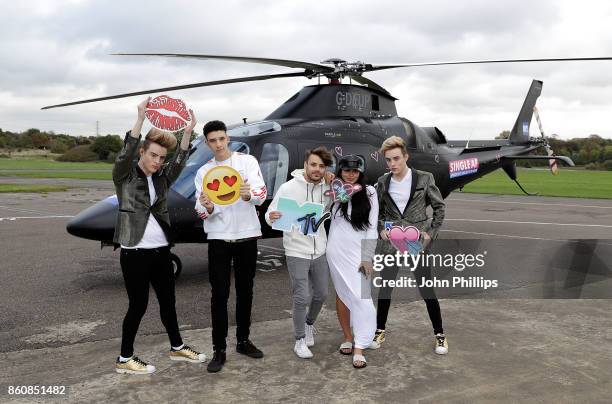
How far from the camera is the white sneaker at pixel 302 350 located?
4.39 meters

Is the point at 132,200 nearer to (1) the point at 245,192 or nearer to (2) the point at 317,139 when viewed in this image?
(1) the point at 245,192

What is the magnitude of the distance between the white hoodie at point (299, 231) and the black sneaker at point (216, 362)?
38.6 inches

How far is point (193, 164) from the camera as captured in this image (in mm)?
7168

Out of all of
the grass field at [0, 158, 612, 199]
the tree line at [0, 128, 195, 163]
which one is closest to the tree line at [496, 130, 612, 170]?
the grass field at [0, 158, 612, 199]

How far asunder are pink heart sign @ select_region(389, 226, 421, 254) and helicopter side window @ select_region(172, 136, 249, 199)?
10.6 feet

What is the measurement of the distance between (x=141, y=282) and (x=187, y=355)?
0.76 metres

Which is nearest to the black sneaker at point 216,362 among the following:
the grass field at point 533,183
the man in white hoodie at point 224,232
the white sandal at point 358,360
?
the man in white hoodie at point 224,232

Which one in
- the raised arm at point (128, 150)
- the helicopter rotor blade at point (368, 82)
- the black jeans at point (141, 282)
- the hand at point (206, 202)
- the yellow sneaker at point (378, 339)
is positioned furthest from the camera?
the helicopter rotor blade at point (368, 82)

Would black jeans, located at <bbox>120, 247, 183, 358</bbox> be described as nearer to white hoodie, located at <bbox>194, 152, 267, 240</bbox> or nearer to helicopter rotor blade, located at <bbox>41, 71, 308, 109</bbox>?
white hoodie, located at <bbox>194, 152, 267, 240</bbox>

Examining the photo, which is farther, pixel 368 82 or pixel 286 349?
pixel 368 82

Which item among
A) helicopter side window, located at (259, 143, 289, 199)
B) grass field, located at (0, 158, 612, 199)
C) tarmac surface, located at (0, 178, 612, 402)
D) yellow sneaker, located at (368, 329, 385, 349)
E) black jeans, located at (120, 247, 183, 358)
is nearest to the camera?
tarmac surface, located at (0, 178, 612, 402)

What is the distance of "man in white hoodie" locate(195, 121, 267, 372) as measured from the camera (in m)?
4.21

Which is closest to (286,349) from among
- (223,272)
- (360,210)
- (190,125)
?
(223,272)

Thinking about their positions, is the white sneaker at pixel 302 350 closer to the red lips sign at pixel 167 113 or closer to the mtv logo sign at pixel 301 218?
the mtv logo sign at pixel 301 218
